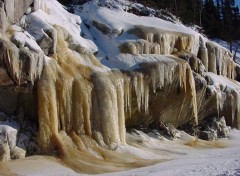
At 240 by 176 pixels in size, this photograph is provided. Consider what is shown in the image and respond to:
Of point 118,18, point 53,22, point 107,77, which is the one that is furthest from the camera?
point 118,18

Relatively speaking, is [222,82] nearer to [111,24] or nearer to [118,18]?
[118,18]

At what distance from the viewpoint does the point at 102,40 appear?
21.7 meters

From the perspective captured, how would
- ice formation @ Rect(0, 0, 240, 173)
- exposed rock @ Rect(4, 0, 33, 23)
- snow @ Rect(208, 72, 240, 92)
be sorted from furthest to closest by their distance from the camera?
snow @ Rect(208, 72, 240, 92) → exposed rock @ Rect(4, 0, 33, 23) → ice formation @ Rect(0, 0, 240, 173)

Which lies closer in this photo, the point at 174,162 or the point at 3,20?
the point at 174,162

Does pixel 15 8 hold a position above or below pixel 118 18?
above

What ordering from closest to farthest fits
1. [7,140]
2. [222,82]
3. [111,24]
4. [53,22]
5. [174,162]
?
1. [7,140]
2. [174,162]
3. [53,22]
4. [111,24]
5. [222,82]

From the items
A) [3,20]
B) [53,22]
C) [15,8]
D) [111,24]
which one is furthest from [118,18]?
[3,20]

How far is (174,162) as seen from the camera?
14.9 metres

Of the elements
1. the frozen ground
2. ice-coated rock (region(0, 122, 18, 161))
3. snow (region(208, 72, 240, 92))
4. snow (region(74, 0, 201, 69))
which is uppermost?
snow (region(74, 0, 201, 69))

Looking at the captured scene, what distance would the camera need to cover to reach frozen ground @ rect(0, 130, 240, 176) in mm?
12047

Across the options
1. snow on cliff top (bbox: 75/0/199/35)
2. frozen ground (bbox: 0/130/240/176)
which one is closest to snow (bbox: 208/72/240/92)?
snow on cliff top (bbox: 75/0/199/35)

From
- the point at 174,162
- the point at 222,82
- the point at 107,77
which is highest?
the point at 107,77

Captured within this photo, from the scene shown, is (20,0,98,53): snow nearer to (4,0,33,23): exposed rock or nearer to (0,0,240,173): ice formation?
(0,0,240,173): ice formation

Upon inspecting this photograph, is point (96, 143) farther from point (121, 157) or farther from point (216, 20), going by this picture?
point (216, 20)
